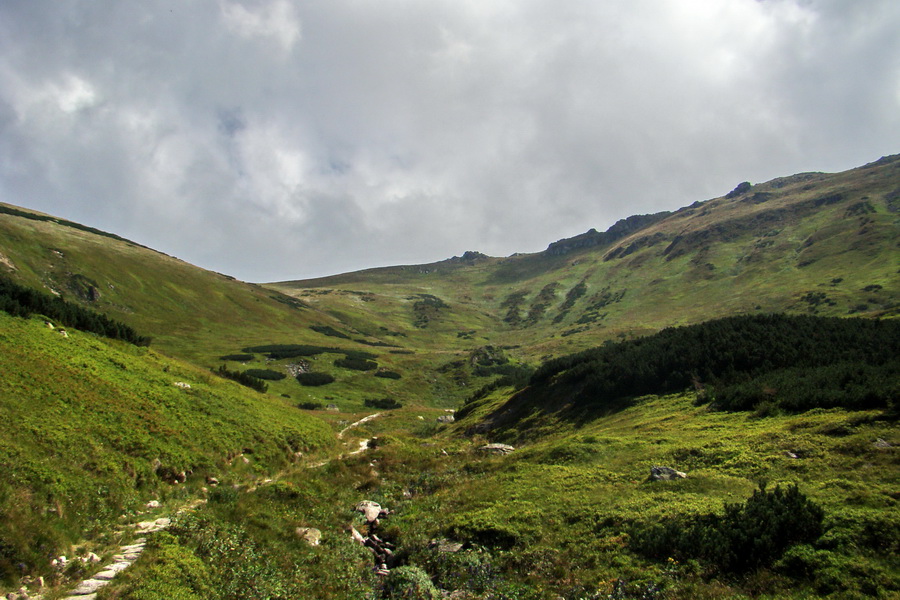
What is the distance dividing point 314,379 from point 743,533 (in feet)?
307

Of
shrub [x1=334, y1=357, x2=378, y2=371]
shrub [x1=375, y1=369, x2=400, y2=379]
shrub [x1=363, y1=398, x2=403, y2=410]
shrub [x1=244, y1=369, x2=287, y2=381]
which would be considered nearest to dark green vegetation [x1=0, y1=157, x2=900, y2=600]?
shrub [x1=363, y1=398, x2=403, y2=410]

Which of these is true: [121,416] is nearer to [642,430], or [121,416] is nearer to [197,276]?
[642,430]

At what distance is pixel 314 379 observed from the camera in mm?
95125

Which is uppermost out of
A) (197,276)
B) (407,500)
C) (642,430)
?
(197,276)

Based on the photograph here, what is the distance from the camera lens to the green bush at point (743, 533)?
1103 centimetres

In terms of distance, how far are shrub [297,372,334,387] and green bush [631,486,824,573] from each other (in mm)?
89222

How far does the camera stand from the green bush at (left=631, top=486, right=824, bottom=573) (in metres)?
11.0

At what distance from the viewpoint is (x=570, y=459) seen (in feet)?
77.7

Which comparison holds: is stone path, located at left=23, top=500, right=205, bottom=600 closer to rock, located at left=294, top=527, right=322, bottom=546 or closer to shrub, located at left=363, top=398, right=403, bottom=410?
rock, located at left=294, top=527, right=322, bottom=546

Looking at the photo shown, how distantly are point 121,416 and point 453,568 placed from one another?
660 inches

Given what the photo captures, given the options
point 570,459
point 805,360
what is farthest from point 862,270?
point 570,459

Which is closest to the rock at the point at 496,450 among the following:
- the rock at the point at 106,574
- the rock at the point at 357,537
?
the rock at the point at 357,537

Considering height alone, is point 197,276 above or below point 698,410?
above

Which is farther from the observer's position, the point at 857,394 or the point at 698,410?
the point at 698,410
